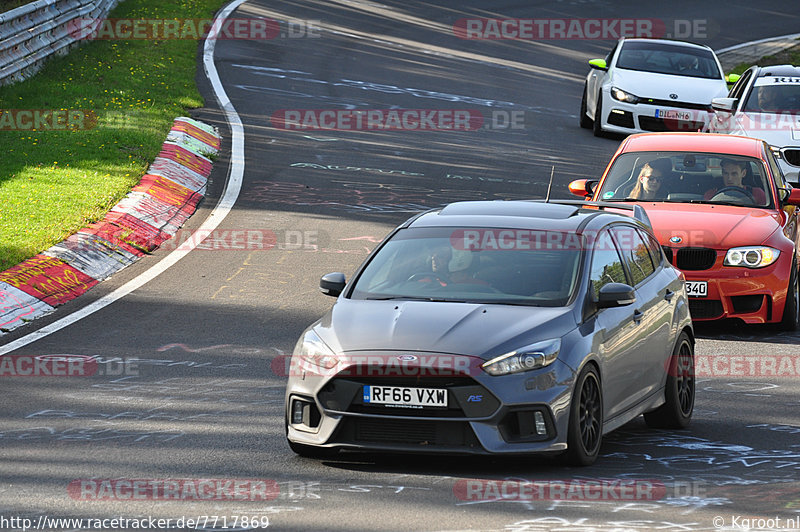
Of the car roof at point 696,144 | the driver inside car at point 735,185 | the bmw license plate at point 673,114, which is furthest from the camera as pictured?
the bmw license plate at point 673,114

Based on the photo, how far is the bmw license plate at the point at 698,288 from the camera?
12719 millimetres

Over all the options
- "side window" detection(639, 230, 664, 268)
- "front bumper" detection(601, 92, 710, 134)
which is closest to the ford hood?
"side window" detection(639, 230, 664, 268)

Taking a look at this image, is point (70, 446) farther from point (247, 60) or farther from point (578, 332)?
point (247, 60)

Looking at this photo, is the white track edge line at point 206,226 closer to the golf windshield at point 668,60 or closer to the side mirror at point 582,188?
the side mirror at point 582,188

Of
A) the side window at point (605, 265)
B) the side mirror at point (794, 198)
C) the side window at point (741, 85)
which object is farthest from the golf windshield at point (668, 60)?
the side window at point (605, 265)

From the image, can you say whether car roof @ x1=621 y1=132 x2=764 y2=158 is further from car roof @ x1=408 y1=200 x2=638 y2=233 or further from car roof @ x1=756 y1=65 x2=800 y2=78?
car roof @ x1=756 y1=65 x2=800 y2=78

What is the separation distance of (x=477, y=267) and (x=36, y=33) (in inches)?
632

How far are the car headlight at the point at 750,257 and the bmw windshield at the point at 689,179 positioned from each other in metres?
0.97

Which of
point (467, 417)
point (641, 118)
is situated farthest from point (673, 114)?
point (467, 417)

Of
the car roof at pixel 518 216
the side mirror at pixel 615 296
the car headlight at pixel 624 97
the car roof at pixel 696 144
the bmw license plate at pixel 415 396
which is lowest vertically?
the car headlight at pixel 624 97

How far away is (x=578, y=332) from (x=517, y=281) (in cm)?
70

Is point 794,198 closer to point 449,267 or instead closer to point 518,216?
point 518,216

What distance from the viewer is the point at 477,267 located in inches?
347

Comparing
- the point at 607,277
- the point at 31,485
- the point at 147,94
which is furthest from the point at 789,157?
the point at 31,485
